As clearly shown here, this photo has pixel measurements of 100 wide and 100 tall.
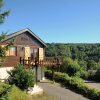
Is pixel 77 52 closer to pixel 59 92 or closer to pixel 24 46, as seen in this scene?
pixel 24 46

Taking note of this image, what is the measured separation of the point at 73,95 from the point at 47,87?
14.1ft

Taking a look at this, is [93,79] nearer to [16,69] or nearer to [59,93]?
[59,93]

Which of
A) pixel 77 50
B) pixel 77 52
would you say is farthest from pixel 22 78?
pixel 77 50

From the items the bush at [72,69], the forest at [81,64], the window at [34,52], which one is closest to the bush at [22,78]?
the window at [34,52]

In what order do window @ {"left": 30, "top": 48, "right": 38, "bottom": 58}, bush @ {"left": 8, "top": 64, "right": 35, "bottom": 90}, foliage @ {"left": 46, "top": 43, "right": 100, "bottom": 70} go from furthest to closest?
1. foliage @ {"left": 46, "top": 43, "right": 100, "bottom": 70}
2. window @ {"left": 30, "top": 48, "right": 38, "bottom": 58}
3. bush @ {"left": 8, "top": 64, "right": 35, "bottom": 90}

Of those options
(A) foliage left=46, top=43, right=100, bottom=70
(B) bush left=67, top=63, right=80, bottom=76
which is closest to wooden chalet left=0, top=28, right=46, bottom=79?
(B) bush left=67, top=63, right=80, bottom=76

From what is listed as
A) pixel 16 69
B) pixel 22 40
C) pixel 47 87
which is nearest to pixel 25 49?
pixel 22 40

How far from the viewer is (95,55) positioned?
16075 centimetres

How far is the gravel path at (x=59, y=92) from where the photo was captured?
3662 cm

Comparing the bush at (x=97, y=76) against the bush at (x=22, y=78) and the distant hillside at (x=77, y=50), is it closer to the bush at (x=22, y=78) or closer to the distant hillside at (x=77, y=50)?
the bush at (x=22, y=78)

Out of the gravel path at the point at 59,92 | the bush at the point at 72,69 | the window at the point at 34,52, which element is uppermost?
the window at the point at 34,52

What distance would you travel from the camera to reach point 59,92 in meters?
39.0

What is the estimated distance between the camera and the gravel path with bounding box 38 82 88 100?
36616 mm

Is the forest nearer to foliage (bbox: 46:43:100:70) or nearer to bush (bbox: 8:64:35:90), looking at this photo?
foliage (bbox: 46:43:100:70)
